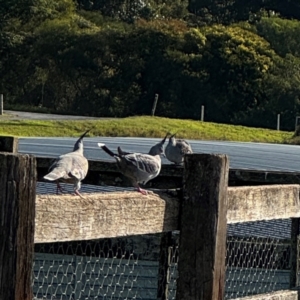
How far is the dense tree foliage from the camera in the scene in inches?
2125

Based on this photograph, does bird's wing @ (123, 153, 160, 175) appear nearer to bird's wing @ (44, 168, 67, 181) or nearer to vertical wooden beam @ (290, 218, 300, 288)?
bird's wing @ (44, 168, 67, 181)

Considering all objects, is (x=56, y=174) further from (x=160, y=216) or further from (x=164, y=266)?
(x=164, y=266)

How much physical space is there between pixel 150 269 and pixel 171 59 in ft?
147

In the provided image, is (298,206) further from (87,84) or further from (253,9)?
(253,9)

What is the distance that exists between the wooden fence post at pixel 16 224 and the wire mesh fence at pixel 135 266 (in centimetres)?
361

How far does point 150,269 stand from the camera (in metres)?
9.37

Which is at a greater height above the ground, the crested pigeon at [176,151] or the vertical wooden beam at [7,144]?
the vertical wooden beam at [7,144]

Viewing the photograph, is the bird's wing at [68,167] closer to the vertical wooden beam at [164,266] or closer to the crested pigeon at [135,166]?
the crested pigeon at [135,166]

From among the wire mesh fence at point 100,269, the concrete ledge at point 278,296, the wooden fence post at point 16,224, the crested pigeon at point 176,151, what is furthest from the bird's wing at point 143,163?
the crested pigeon at point 176,151

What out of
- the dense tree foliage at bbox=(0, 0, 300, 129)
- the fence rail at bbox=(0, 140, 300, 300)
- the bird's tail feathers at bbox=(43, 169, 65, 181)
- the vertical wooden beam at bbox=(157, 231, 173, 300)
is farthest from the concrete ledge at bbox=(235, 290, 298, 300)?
the dense tree foliage at bbox=(0, 0, 300, 129)

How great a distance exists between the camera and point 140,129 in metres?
37.7

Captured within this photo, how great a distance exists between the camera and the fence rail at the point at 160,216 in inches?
148

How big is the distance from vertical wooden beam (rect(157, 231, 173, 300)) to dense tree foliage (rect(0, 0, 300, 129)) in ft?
155

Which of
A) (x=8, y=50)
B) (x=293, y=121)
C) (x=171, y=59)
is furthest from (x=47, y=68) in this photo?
(x=293, y=121)
